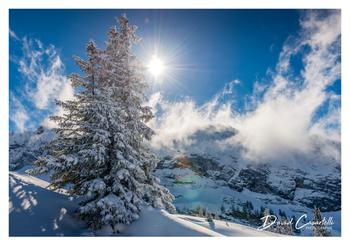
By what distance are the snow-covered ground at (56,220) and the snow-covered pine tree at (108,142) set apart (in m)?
0.50

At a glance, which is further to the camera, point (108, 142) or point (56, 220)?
point (108, 142)

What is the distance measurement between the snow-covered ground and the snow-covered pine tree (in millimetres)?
499

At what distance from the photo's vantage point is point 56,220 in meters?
9.80

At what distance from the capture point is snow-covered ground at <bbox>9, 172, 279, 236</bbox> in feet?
30.0

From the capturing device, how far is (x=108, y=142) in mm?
10391

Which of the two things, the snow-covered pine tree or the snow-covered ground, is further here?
the snow-covered pine tree

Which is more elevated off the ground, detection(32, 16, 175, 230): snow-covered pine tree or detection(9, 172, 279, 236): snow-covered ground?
detection(32, 16, 175, 230): snow-covered pine tree

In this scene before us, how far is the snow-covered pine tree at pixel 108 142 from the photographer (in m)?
9.76

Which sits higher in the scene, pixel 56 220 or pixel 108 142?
pixel 108 142

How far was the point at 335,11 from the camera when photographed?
1251 cm

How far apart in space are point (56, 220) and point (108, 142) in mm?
3340

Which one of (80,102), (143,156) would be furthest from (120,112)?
(143,156)

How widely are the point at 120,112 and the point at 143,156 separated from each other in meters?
2.63

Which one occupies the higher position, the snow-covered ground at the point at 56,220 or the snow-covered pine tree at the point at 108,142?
the snow-covered pine tree at the point at 108,142
